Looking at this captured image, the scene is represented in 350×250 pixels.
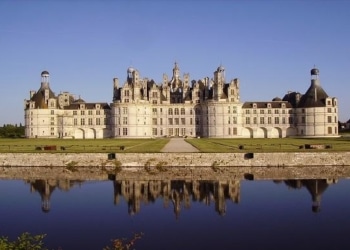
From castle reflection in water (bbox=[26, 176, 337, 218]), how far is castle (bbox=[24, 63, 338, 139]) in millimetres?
53277

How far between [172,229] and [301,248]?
5522 millimetres

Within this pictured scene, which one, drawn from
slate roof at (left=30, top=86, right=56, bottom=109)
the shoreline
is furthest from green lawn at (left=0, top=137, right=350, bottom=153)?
slate roof at (left=30, top=86, right=56, bottom=109)

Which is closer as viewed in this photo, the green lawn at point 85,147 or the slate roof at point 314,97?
the green lawn at point 85,147

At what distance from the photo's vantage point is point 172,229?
64.0 ft

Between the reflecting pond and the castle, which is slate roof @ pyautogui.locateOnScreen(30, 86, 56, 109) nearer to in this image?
the castle

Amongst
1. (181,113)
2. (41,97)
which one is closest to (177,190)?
(181,113)

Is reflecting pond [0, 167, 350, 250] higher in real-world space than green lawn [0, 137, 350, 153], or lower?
lower

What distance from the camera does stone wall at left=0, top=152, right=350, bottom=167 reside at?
38875mm

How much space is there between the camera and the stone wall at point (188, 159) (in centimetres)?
3888

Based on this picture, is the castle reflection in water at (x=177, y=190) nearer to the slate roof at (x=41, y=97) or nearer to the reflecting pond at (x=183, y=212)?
the reflecting pond at (x=183, y=212)

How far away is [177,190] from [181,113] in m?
60.7

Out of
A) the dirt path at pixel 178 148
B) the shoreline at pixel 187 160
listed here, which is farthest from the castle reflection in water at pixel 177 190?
the dirt path at pixel 178 148

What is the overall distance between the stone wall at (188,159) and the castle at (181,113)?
147 feet

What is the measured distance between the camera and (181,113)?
88.9 m
